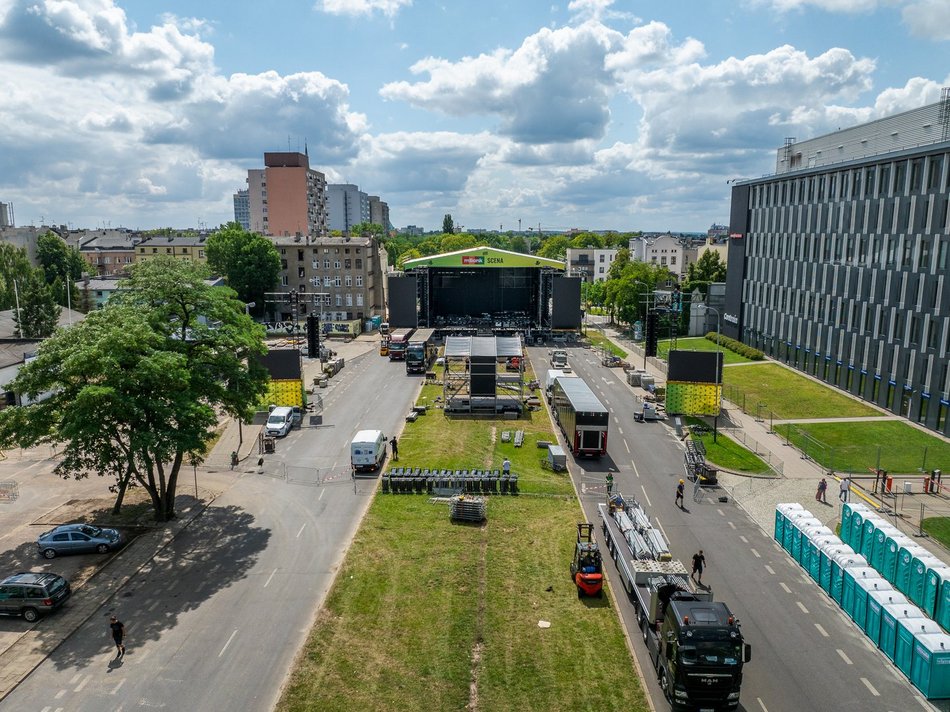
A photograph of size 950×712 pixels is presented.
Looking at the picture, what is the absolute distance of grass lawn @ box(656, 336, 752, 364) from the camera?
76.0 metres

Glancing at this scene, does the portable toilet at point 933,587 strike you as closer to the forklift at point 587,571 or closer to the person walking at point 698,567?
the person walking at point 698,567

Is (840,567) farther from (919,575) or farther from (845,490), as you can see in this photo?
(845,490)

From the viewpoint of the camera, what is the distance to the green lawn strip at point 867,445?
4031cm

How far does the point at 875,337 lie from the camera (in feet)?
180

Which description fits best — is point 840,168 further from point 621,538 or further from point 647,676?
point 647,676

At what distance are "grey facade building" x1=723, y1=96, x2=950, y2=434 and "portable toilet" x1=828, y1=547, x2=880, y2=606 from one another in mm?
28161

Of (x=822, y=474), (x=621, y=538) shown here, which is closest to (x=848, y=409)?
(x=822, y=474)

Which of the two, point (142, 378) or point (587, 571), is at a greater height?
point (142, 378)

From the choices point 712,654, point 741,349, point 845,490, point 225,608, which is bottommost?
point 225,608

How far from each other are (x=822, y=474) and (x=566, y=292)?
58.8 meters

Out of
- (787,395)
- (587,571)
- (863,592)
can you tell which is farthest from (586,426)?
(787,395)

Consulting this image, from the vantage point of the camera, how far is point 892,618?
20.6 meters

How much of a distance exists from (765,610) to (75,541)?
92.1 feet

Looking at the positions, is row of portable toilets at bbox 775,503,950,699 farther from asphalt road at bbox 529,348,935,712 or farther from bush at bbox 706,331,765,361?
bush at bbox 706,331,765,361
